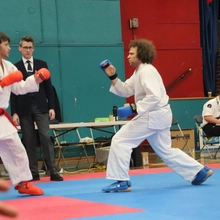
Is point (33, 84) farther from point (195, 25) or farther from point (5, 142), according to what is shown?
point (195, 25)

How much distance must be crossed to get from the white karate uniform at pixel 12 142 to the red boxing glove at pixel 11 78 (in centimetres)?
7

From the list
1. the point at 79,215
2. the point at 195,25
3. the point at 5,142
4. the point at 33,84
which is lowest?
the point at 79,215

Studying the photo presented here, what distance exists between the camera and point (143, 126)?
454 centimetres

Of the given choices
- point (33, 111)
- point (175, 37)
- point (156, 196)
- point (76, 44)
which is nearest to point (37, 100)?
point (33, 111)

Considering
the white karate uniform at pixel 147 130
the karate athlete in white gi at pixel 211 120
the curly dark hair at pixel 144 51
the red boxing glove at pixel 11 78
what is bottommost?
the karate athlete in white gi at pixel 211 120

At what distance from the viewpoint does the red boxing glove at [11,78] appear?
395cm

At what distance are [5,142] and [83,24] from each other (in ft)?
19.7

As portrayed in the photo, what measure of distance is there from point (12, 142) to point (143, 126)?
1.19 meters

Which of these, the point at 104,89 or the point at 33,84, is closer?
the point at 33,84

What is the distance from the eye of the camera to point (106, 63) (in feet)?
15.4

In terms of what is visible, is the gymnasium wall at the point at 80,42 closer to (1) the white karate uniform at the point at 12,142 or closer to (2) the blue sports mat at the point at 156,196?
(2) the blue sports mat at the point at 156,196

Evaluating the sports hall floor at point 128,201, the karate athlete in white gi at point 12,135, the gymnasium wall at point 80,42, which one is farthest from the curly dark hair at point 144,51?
the gymnasium wall at point 80,42

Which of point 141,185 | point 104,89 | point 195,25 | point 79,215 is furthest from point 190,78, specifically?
point 79,215

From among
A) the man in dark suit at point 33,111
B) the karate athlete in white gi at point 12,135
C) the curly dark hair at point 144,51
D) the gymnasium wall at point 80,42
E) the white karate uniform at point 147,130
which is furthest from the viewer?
the gymnasium wall at point 80,42
